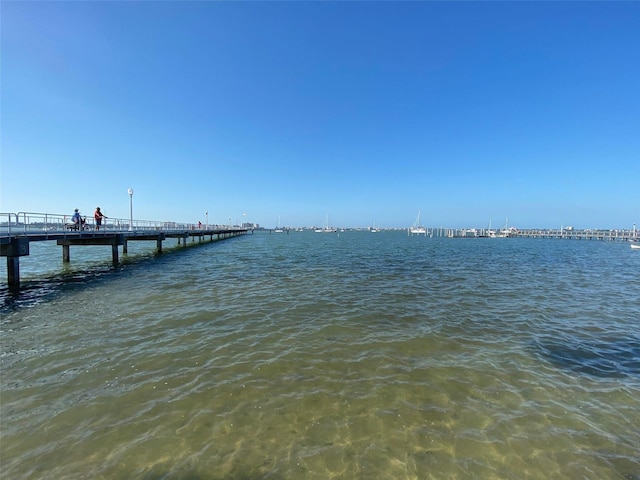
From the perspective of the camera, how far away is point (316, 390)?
212 inches

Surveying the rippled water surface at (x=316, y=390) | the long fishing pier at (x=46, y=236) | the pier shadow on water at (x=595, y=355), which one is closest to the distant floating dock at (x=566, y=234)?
the pier shadow on water at (x=595, y=355)

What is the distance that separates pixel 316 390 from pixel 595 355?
A: 7064 mm

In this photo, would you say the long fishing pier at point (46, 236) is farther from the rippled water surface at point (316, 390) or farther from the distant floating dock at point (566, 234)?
the distant floating dock at point (566, 234)

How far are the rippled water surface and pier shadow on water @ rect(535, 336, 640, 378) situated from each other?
0.17 ft

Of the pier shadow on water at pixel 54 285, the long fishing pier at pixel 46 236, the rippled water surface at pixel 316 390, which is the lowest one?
the pier shadow on water at pixel 54 285

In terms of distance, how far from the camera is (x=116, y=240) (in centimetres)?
2311

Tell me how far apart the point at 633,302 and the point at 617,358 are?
8.53m

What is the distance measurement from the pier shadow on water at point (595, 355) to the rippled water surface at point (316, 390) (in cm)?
5

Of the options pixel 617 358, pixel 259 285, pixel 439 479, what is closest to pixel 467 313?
pixel 617 358

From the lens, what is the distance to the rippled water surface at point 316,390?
3777 millimetres

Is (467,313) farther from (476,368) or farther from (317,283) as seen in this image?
(317,283)

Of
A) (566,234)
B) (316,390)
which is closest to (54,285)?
(316,390)

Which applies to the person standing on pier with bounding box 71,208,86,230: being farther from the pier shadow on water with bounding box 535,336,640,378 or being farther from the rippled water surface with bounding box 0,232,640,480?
the pier shadow on water with bounding box 535,336,640,378

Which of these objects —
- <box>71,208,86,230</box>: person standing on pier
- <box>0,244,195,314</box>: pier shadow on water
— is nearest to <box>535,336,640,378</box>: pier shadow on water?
<box>0,244,195,314</box>: pier shadow on water
